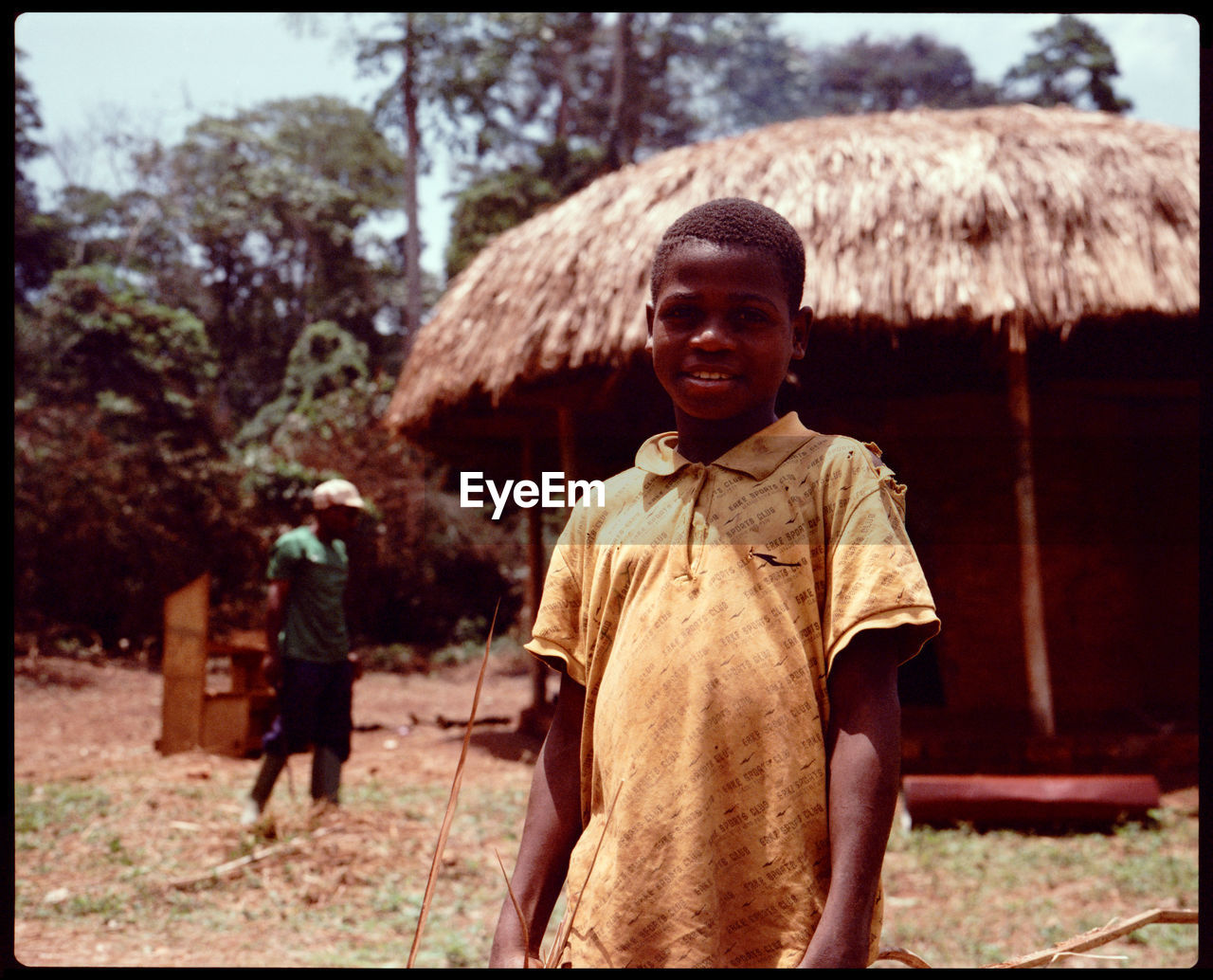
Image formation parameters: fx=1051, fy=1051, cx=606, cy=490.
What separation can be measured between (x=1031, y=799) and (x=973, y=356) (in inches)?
90.0

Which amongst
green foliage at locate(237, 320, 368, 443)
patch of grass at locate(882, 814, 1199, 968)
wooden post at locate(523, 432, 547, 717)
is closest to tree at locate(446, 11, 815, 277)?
green foliage at locate(237, 320, 368, 443)

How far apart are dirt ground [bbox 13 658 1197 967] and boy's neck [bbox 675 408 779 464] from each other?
1548 mm

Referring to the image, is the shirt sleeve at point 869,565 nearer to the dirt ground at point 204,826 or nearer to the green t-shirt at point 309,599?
the dirt ground at point 204,826

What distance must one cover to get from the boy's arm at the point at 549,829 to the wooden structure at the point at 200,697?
4.04 m

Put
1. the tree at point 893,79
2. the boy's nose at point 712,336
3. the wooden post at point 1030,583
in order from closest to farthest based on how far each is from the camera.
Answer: the boy's nose at point 712,336, the wooden post at point 1030,583, the tree at point 893,79

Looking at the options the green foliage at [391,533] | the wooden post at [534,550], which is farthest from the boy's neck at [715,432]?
the green foliage at [391,533]

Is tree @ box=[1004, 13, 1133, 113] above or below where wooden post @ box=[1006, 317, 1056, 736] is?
above

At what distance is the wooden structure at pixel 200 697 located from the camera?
4977 millimetres

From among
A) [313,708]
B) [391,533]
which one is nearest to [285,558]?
[313,708]

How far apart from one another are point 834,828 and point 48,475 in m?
10.8

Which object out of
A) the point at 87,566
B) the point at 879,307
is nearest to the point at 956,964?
the point at 879,307

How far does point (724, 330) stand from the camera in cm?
108

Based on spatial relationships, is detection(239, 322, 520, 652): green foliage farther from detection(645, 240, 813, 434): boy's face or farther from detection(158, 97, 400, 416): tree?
detection(645, 240, 813, 434): boy's face

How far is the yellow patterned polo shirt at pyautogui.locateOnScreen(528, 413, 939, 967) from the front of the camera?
103 centimetres
